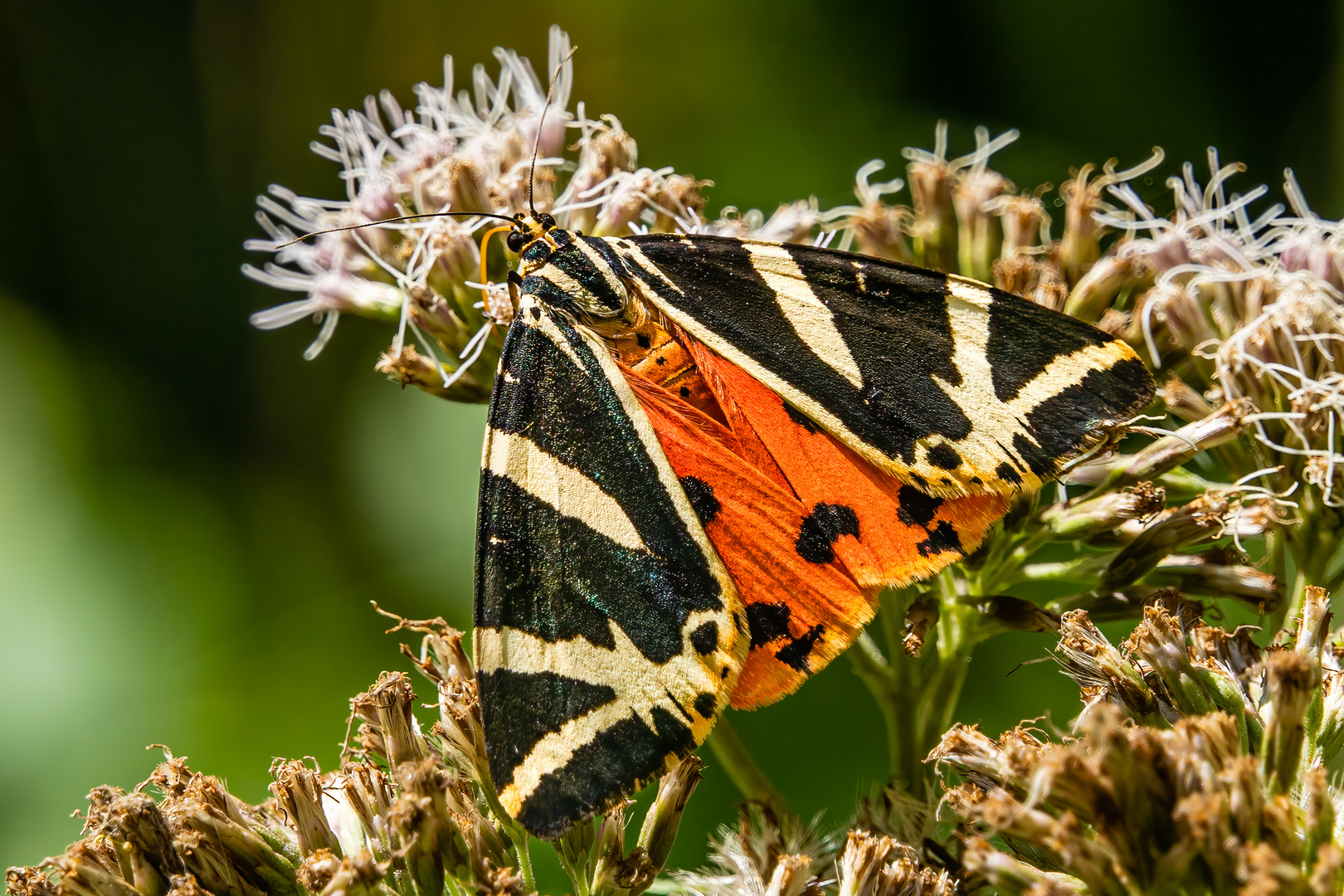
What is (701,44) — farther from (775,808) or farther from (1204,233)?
(775,808)

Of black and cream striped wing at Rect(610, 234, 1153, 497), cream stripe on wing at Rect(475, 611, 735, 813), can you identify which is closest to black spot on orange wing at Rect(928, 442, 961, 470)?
black and cream striped wing at Rect(610, 234, 1153, 497)

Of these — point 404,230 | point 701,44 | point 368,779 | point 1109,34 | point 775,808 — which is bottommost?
point 775,808

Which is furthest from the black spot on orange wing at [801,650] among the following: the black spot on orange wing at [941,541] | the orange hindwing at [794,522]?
the black spot on orange wing at [941,541]

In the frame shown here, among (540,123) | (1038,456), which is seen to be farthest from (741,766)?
(540,123)

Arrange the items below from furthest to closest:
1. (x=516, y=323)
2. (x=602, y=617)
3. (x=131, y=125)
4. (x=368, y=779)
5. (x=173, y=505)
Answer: (x=131, y=125), (x=173, y=505), (x=516, y=323), (x=368, y=779), (x=602, y=617)

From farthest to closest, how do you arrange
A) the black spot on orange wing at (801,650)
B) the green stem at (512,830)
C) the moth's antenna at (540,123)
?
the moth's antenna at (540,123)
the green stem at (512,830)
the black spot on orange wing at (801,650)

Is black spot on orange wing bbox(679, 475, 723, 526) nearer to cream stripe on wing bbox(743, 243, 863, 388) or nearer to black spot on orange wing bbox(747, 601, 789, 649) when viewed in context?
black spot on orange wing bbox(747, 601, 789, 649)

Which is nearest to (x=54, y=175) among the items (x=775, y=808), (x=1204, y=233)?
(x=775, y=808)

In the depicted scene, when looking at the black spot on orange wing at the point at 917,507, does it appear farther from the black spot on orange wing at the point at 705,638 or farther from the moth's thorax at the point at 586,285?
the moth's thorax at the point at 586,285
